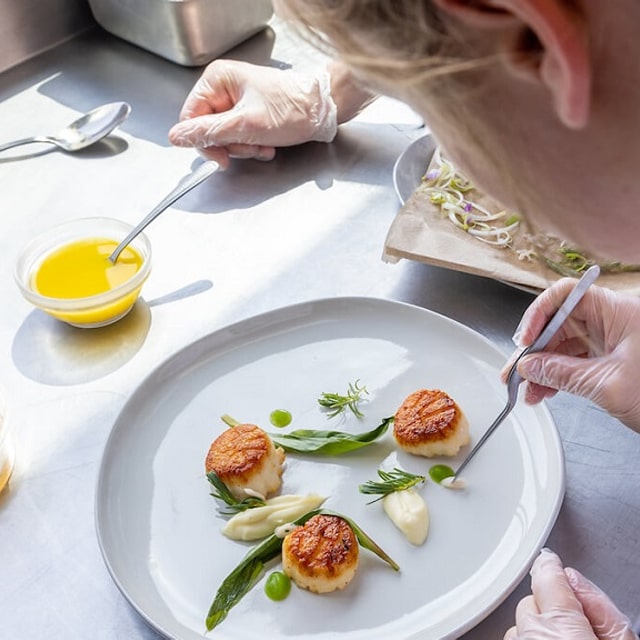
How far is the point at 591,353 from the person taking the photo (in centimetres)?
102

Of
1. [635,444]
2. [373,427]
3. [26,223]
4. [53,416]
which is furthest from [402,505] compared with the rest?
[26,223]

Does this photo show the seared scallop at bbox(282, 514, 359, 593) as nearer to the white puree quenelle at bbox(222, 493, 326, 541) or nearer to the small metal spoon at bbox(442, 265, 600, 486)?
the white puree quenelle at bbox(222, 493, 326, 541)

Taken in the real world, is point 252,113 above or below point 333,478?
above

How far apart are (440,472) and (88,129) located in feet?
3.16

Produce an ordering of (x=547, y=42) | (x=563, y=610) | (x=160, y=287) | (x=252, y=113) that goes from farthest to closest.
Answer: (x=252, y=113), (x=160, y=287), (x=563, y=610), (x=547, y=42)

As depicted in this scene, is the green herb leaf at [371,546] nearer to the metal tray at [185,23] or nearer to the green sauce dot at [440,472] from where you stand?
the green sauce dot at [440,472]

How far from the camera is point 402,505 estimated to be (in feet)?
2.97

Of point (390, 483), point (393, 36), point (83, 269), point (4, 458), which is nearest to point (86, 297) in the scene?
Answer: point (83, 269)

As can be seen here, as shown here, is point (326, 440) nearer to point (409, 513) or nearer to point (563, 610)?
point (409, 513)

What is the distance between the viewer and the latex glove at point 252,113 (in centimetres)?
140

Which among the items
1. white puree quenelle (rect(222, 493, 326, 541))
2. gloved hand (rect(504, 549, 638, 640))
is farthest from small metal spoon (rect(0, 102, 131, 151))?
gloved hand (rect(504, 549, 638, 640))

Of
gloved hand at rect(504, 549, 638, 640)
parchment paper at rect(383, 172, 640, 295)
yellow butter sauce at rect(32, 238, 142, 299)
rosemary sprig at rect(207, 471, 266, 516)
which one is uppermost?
yellow butter sauce at rect(32, 238, 142, 299)

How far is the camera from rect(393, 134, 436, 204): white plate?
4.25 ft

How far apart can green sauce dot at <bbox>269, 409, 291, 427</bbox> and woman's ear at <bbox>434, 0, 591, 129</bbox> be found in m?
0.64
